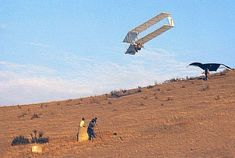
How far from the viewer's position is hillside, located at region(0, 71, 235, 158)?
27.5m

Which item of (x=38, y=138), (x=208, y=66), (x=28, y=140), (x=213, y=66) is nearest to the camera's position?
(x=28, y=140)

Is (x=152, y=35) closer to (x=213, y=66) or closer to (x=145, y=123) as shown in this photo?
(x=213, y=66)

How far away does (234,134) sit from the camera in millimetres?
27625

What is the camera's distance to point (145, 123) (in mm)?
32750

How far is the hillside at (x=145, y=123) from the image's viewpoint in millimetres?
27547

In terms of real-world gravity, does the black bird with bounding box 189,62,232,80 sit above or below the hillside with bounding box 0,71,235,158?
above

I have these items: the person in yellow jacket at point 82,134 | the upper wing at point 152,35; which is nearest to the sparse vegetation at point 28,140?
the person in yellow jacket at point 82,134

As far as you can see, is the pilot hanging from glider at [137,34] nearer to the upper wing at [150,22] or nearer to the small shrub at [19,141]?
the upper wing at [150,22]

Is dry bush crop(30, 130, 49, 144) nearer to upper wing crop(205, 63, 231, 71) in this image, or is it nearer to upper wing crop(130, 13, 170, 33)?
upper wing crop(130, 13, 170, 33)

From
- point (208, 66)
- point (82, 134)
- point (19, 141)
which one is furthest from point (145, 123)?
point (208, 66)

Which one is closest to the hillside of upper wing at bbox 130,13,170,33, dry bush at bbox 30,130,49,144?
dry bush at bbox 30,130,49,144

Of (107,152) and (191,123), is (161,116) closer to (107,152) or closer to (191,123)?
(191,123)

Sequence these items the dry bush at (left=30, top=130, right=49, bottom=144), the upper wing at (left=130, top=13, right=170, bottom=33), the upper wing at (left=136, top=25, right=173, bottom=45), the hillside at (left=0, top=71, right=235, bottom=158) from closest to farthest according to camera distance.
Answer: the hillside at (left=0, top=71, right=235, bottom=158), the dry bush at (left=30, top=130, right=49, bottom=144), the upper wing at (left=130, top=13, right=170, bottom=33), the upper wing at (left=136, top=25, right=173, bottom=45)

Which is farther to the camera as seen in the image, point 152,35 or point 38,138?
point 152,35
